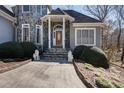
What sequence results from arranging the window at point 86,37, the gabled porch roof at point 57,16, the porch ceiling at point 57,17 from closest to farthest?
the gabled porch roof at point 57,16, the porch ceiling at point 57,17, the window at point 86,37

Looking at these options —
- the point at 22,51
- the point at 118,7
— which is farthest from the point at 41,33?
the point at 118,7

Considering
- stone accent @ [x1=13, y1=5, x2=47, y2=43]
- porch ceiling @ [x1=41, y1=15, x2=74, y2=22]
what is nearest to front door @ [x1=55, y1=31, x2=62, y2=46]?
porch ceiling @ [x1=41, y1=15, x2=74, y2=22]

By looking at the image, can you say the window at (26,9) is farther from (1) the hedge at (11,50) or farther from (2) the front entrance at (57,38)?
(1) the hedge at (11,50)

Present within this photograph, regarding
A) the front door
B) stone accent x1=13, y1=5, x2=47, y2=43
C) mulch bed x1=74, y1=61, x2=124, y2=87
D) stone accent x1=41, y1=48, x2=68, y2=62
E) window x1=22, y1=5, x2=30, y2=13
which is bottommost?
mulch bed x1=74, y1=61, x2=124, y2=87

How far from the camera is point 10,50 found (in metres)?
22.8

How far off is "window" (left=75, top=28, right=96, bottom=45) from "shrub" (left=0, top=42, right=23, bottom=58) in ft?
22.2

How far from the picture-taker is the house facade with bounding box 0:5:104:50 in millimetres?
27295

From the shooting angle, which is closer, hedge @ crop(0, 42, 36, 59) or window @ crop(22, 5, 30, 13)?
hedge @ crop(0, 42, 36, 59)

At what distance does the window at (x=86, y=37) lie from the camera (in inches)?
1076

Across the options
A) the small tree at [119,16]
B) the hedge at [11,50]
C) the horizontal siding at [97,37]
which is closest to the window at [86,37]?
the horizontal siding at [97,37]

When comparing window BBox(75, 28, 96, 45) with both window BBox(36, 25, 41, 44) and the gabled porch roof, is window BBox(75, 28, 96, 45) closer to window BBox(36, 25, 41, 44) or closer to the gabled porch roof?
the gabled porch roof

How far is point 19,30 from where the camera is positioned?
28141mm
